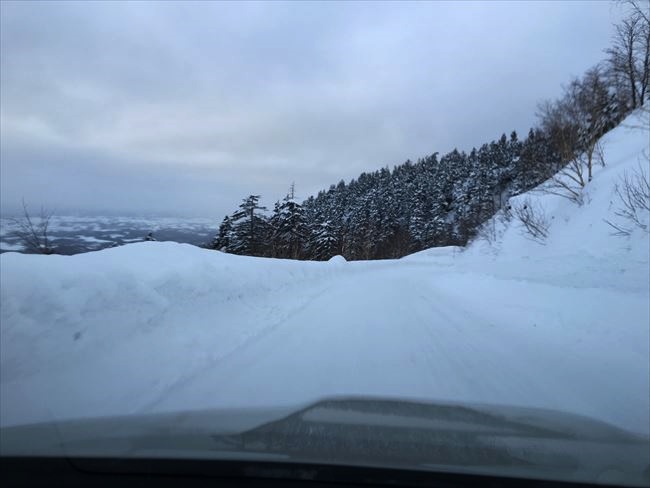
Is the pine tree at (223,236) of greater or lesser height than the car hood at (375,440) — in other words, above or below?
above

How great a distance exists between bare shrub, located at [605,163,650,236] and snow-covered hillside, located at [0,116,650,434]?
42cm

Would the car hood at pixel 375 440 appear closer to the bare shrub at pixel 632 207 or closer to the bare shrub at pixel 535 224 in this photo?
the bare shrub at pixel 632 207

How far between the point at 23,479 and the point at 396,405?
9.37ft

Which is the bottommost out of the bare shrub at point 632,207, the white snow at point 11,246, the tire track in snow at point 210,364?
the tire track in snow at point 210,364

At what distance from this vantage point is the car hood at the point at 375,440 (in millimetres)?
2619

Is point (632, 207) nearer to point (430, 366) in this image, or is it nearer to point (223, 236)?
point (430, 366)

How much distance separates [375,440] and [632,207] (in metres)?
11.7

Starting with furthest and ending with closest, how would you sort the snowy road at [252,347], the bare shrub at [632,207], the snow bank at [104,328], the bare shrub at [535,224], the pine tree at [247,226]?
the pine tree at [247,226]
the bare shrub at [535,224]
the bare shrub at [632,207]
the snowy road at [252,347]
the snow bank at [104,328]

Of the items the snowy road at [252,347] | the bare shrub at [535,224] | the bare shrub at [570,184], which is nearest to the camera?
the snowy road at [252,347]

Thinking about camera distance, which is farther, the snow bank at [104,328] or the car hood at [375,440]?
the snow bank at [104,328]

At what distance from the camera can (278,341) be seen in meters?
7.75

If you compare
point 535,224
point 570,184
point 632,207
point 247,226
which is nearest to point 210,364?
point 632,207

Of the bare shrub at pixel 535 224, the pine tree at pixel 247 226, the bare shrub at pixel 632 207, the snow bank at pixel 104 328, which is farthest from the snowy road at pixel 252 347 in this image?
the pine tree at pixel 247 226

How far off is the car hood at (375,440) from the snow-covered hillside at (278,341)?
1185 mm
